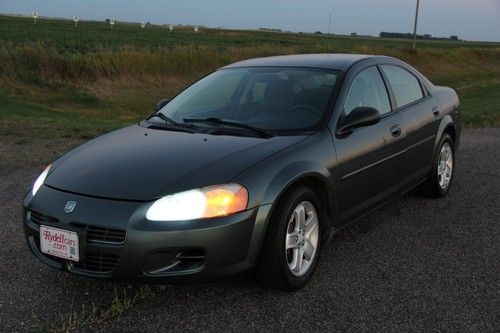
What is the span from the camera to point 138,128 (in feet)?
14.3

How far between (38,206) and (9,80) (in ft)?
61.3

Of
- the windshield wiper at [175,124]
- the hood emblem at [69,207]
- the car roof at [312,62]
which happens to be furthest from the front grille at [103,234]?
the car roof at [312,62]

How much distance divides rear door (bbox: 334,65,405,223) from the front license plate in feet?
5.68

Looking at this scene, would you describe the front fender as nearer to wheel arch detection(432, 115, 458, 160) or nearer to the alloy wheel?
the alloy wheel

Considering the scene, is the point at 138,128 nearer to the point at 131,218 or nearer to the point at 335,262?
the point at 131,218

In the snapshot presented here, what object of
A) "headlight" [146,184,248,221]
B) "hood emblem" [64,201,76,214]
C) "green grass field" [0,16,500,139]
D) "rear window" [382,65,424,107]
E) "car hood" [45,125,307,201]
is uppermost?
"rear window" [382,65,424,107]

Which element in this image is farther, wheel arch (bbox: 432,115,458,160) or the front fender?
wheel arch (bbox: 432,115,458,160)

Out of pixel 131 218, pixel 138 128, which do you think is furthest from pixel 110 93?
pixel 131 218

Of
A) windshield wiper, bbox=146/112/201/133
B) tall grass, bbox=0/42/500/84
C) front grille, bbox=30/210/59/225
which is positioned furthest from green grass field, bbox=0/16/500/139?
front grille, bbox=30/210/59/225

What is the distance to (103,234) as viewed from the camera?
307 centimetres

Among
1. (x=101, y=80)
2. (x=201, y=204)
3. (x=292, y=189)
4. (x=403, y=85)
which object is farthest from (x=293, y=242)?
(x=101, y=80)

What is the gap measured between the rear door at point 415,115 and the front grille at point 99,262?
2752 mm

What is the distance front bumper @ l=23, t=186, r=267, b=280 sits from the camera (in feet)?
9.87

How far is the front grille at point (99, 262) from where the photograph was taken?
10.1 feet
